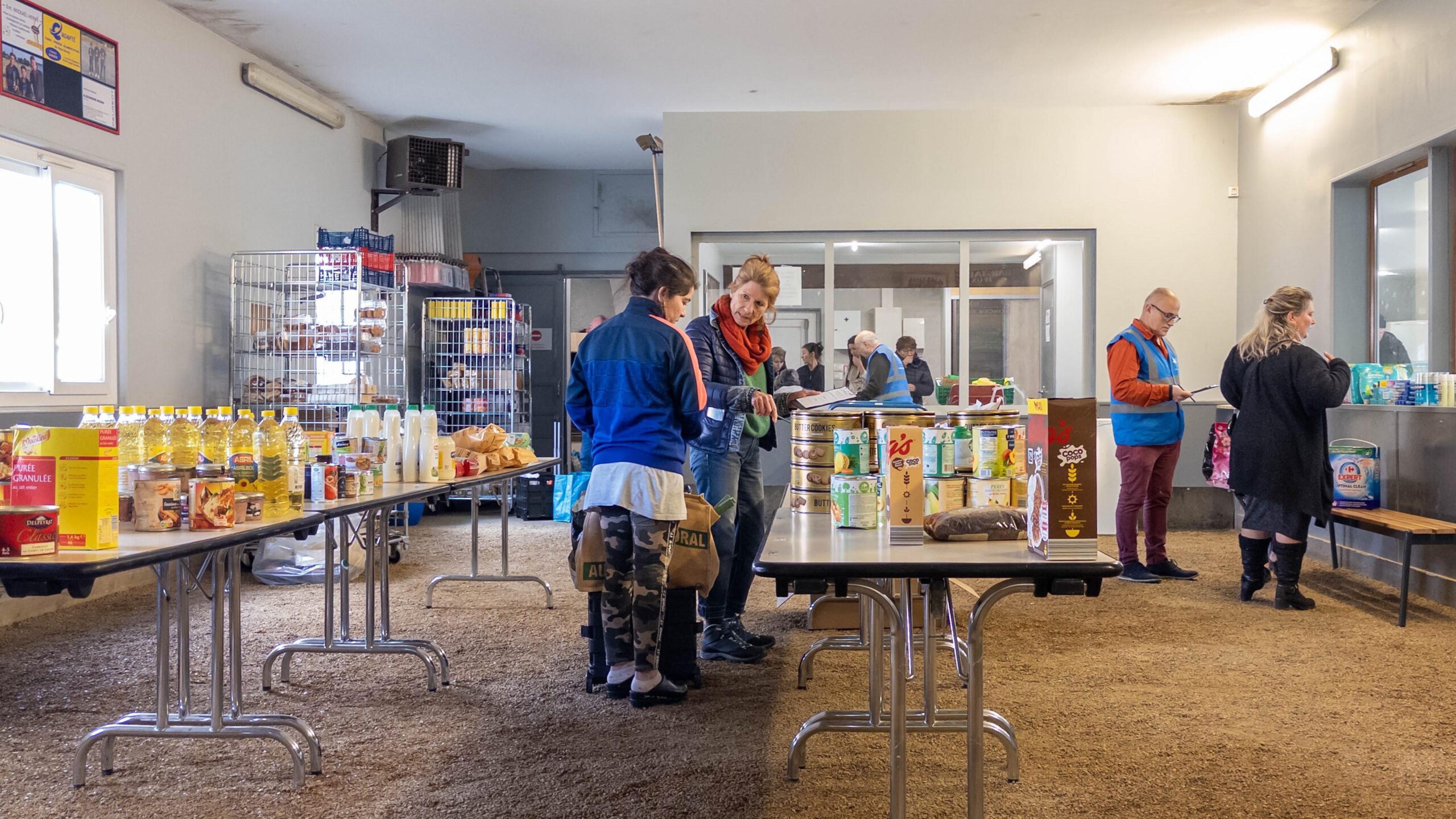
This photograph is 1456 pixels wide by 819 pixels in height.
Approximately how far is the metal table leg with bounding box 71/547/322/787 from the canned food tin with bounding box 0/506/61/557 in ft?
1.68

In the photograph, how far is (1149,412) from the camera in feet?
18.0

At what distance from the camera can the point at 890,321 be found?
8.22 metres

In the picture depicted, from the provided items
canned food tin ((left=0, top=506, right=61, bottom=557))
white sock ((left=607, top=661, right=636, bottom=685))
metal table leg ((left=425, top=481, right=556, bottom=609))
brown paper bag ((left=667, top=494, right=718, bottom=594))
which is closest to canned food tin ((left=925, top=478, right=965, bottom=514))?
brown paper bag ((left=667, top=494, right=718, bottom=594))

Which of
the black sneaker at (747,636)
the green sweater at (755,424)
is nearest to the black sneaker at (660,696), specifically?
the black sneaker at (747,636)

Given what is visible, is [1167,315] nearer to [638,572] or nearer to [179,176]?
[638,572]

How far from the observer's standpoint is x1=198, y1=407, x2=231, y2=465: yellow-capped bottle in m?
2.94

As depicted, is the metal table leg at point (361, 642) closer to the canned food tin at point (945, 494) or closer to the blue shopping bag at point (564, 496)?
the canned food tin at point (945, 494)

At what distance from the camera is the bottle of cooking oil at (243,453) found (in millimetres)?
2730

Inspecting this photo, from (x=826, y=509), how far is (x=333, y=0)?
15.3 feet

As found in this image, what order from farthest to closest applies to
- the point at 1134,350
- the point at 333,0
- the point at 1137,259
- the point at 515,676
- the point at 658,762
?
the point at 1137,259
the point at 333,0
the point at 1134,350
the point at 515,676
the point at 658,762

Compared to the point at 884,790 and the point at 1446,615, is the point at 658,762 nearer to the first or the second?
the point at 884,790

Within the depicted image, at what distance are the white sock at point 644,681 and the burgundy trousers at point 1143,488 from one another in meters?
3.13

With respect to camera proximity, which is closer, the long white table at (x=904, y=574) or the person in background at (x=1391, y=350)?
the long white table at (x=904, y=574)

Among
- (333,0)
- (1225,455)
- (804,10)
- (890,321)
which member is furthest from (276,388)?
(1225,455)
